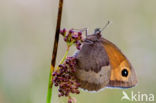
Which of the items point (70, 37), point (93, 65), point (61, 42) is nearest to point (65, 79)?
point (70, 37)

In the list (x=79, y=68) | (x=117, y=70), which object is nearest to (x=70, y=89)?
(x=79, y=68)

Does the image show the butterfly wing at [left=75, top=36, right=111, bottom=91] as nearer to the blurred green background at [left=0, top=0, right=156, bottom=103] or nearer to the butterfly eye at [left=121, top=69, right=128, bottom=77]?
the butterfly eye at [left=121, top=69, right=128, bottom=77]

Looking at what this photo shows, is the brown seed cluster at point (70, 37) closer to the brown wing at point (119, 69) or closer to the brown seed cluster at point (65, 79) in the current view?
the brown seed cluster at point (65, 79)

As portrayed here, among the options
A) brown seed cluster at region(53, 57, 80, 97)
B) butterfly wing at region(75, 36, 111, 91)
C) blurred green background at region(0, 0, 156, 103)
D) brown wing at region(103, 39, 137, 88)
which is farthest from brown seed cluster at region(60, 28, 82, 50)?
blurred green background at region(0, 0, 156, 103)

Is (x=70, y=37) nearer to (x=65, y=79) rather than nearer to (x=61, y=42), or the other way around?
(x=65, y=79)

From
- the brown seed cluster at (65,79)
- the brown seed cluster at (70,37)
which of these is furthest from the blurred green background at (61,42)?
the brown seed cluster at (70,37)

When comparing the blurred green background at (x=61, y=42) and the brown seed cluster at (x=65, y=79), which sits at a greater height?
the blurred green background at (x=61, y=42)

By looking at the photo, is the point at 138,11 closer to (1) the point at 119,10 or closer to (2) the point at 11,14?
(1) the point at 119,10
